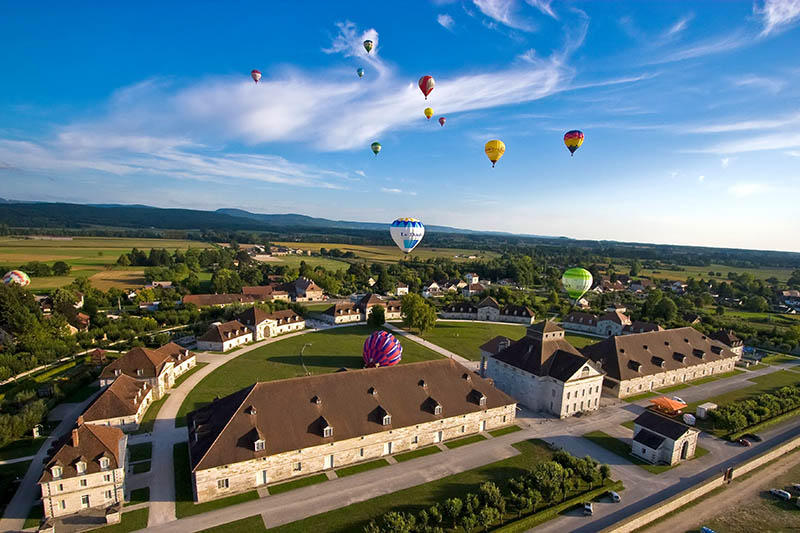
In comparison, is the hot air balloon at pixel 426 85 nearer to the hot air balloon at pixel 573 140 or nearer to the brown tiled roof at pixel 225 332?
the hot air balloon at pixel 573 140

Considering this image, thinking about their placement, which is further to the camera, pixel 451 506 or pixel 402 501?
pixel 402 501

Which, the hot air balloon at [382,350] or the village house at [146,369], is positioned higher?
the hot air balloon at [382,350]

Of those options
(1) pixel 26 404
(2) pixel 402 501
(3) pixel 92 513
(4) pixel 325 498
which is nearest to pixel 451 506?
(2) pixel 402 501

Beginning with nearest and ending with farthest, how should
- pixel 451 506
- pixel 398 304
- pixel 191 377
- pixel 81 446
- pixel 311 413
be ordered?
pixel 451 506 < pixel 81 446 < pixel 311 413 < pixel 191 377 < pixel 398 304

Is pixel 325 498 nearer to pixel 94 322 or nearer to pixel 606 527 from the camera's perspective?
pixel 606 527

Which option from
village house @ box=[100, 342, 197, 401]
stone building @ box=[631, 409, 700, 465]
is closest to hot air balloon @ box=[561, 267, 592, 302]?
stone building @ box=[631, 409, 700, 465]

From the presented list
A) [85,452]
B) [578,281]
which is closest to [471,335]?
[578,281]

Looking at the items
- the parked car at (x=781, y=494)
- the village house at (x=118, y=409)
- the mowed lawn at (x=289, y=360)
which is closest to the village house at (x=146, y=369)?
the mowed lawn at (x=289, y=360)
